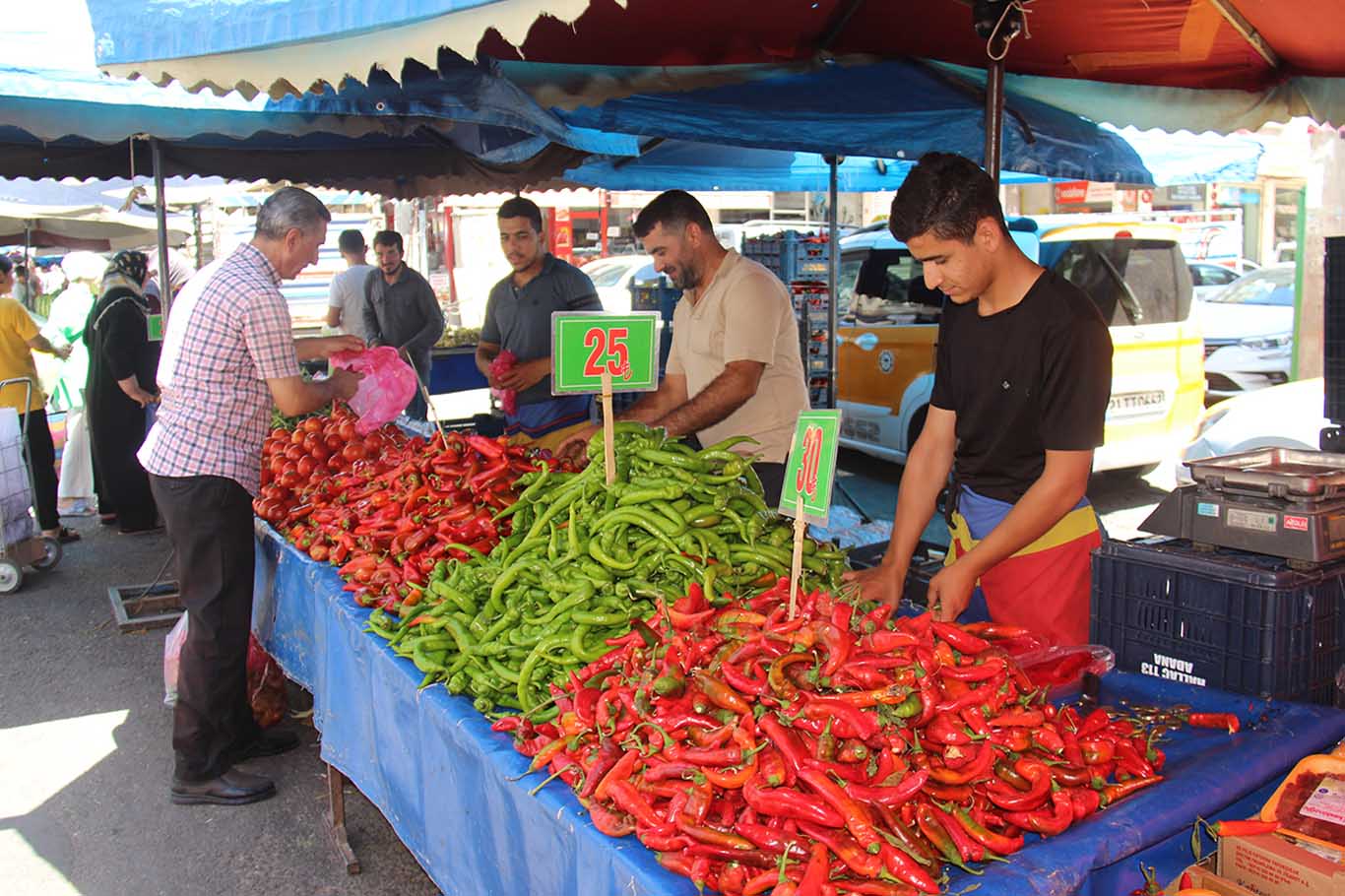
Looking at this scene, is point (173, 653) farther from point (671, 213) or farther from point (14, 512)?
point (14, 512)

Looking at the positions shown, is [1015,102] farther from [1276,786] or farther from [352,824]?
[352,824]

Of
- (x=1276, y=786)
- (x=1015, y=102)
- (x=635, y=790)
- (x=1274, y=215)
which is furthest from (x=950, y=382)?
(x=1274, y=215)

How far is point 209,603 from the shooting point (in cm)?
439

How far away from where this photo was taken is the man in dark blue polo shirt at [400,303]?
10.4 meters

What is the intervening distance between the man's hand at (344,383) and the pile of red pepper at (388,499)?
0.32 metres

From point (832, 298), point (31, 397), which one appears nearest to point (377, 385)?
point (832, 298)

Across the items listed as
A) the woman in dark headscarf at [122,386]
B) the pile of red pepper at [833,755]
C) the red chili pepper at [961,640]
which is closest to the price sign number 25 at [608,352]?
the pile of red pepper at [833,755]

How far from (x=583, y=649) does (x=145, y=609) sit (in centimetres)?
560

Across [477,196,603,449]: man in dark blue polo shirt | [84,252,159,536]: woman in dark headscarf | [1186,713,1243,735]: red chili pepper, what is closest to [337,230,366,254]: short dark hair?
[84,252,159,536]: woman in dark headscarf

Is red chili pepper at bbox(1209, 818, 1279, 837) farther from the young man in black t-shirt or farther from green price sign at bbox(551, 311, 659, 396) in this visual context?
green price sign at bbox(551, 311, 659, 396)

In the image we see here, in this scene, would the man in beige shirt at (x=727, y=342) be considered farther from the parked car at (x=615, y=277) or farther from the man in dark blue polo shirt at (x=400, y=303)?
the parked car at (x=615, y=277)

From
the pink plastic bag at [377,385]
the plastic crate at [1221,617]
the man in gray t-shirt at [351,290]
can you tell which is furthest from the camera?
the man in gray t-shirt at [351,290]

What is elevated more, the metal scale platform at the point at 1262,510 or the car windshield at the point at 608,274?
the car windshield at the point at 608,274

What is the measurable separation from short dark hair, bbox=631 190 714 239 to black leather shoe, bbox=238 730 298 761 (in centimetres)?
299
